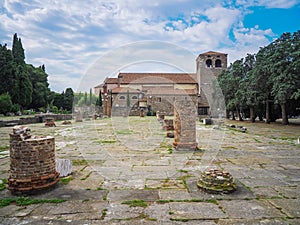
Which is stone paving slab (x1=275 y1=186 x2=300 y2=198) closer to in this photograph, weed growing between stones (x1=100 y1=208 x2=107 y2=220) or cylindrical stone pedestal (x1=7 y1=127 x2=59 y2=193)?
weed growing between stones (x1=100 y1=208 x2=107 y2=220)

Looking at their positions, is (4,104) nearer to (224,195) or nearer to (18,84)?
(18,84)

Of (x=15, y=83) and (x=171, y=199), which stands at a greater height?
(x=15, y=83)

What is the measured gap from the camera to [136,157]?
24.0 ft

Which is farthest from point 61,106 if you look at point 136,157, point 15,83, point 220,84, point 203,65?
point 136,157

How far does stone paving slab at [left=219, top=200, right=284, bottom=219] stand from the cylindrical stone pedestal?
3104 mm

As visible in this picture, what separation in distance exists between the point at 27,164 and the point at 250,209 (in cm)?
369

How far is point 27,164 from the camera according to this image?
4.12m

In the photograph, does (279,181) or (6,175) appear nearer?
(279,181)

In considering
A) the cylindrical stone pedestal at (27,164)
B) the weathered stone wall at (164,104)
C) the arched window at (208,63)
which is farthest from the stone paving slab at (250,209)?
the arched window at (208,63)

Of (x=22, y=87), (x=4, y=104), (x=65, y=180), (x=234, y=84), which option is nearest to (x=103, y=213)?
A: (x=65, y=180)

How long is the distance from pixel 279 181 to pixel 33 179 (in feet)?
15.4

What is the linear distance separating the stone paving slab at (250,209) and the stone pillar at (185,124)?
4.47 metres

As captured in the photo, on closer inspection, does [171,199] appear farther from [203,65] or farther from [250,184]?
[203,65]

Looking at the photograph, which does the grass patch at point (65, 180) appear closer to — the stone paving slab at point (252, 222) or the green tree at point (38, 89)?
the stone paving slab at point (252, 222)
